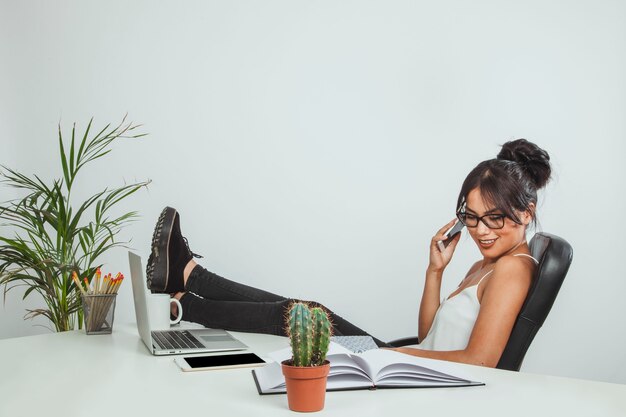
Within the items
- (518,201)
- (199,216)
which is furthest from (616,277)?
(199,216)

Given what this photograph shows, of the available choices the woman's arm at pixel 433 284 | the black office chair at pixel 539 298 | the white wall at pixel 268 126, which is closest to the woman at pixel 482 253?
the black office chair at pixel 539 298

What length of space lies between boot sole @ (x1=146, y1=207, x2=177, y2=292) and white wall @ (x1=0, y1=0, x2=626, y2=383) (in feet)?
3.99

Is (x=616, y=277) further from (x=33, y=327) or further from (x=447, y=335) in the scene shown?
(x=33, y=327)

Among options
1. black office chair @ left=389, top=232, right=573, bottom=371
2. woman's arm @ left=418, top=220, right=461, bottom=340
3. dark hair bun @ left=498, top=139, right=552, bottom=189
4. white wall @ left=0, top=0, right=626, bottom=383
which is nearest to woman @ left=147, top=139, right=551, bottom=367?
dark hair bun @ left=498, top=139, right=552, bottom=189

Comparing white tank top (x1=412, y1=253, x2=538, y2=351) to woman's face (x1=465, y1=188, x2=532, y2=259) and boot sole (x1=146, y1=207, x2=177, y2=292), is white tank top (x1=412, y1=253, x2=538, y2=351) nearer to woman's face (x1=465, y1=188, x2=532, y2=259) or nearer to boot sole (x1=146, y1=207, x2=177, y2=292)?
woman's face (x1=465, y1=188, x2=532, y2=259)

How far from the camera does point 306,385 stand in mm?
1059

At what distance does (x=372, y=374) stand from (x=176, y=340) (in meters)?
0.76

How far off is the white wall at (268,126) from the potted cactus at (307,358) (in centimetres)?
248

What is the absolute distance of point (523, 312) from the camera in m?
1.83

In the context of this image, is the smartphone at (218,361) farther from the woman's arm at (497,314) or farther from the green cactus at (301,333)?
the woman's arm at (497,314)

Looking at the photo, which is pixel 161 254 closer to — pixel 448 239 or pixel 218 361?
pixel 218 361

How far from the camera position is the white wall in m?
3.51

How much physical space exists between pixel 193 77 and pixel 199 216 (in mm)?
792

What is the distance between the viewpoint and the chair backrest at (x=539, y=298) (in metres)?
1.81
